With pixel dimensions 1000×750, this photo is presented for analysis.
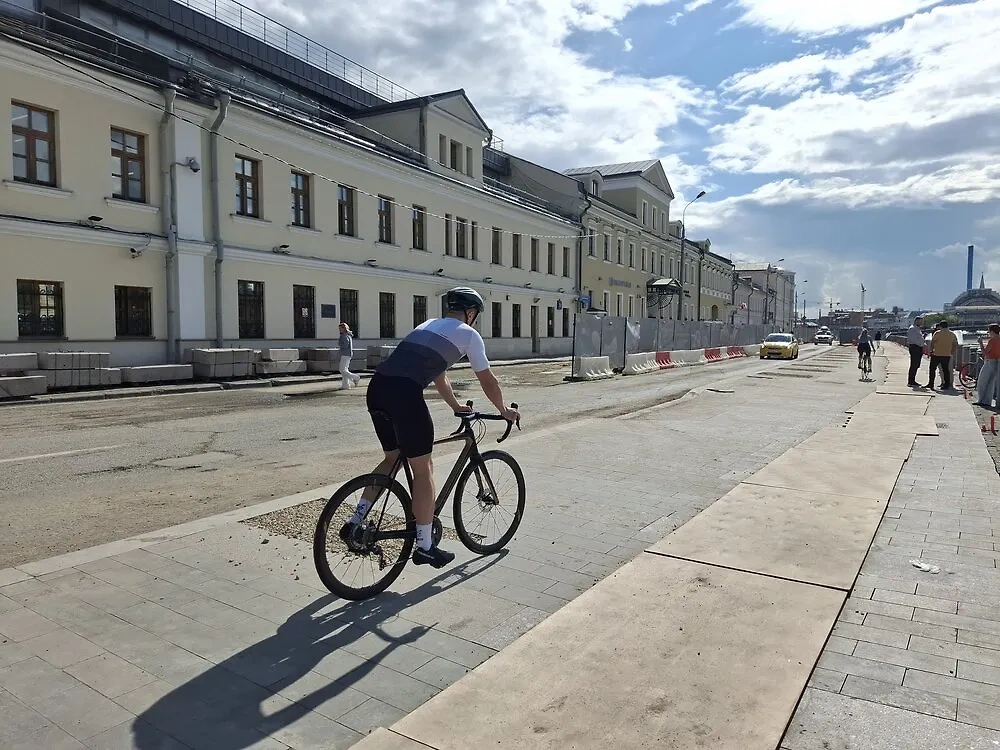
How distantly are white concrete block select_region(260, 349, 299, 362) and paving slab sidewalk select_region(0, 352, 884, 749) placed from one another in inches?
620

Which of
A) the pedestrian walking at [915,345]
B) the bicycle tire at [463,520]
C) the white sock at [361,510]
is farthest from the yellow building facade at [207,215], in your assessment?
the pedestrian walking at [915,345]

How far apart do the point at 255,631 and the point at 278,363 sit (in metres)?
17.7

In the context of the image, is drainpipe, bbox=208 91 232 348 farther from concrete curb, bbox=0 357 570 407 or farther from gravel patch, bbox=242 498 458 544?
gravel patch, bbox=242 498 458 544

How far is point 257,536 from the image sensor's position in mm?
5117

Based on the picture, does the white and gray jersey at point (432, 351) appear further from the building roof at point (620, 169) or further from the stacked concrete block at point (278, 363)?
the building roof at point (620, 169)

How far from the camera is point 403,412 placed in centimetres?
396

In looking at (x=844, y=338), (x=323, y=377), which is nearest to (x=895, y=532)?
(x=323, y=377)

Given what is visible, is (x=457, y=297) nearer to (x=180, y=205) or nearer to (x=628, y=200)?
(x=180, y=205)

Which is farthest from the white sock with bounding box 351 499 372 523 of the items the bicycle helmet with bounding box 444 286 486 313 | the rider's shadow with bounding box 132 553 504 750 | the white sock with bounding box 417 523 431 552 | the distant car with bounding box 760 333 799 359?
the distant car with bounding box 760 333 799 359

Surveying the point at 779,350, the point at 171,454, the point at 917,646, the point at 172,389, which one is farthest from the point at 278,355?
the point at 779,350

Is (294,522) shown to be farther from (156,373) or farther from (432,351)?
(156,373)

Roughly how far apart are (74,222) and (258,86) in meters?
10.6

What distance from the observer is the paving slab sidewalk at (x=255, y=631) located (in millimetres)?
2834

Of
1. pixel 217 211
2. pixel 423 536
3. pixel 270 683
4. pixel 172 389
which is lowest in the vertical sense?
pixel 270 683
